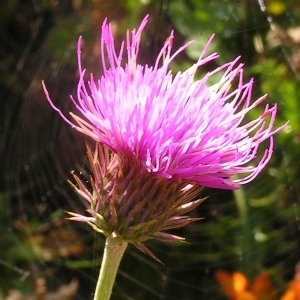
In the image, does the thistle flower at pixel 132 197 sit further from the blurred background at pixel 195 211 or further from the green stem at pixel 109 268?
the blurred background at pixel 195 211

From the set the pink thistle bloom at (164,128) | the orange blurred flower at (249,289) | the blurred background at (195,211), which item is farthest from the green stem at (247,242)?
the pink thistle bloom at (164,128)

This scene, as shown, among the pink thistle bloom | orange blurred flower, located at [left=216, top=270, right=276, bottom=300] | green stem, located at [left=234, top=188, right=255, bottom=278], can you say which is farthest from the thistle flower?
green stem, located at [left=234, top=188, right=255, bottom=278]

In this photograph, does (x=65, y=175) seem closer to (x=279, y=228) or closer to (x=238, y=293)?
(x=279, y=228)

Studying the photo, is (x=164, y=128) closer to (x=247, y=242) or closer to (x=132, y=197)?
(x=132, y=197)

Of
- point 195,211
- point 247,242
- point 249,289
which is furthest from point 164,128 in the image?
point 195,211

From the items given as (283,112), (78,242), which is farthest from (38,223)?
(283,112)

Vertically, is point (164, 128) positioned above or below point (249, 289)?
above
